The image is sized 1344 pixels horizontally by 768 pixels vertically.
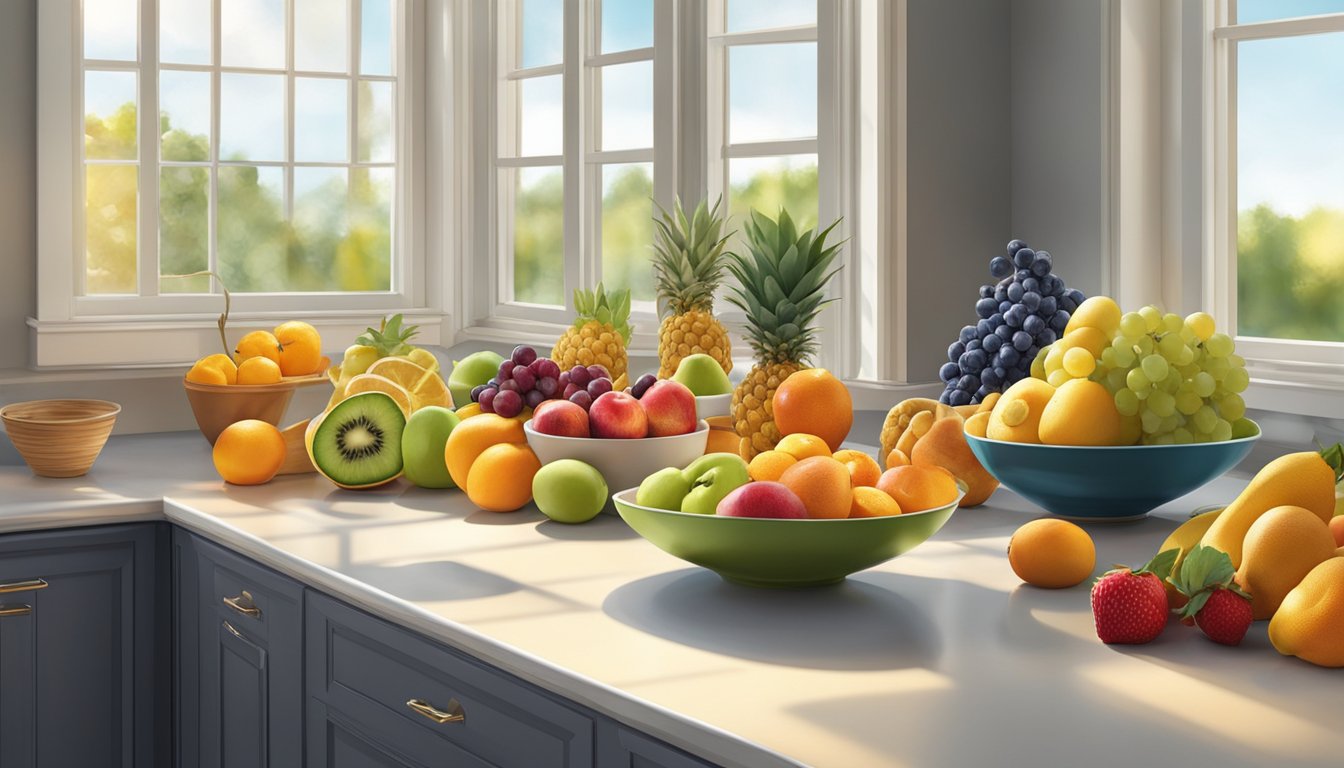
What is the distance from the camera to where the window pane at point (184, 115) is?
11.1 ft

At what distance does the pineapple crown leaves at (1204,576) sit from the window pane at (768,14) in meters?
1.81

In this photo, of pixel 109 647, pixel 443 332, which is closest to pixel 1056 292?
pixel 109 647

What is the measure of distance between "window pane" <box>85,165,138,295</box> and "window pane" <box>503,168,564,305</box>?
1.02 meters

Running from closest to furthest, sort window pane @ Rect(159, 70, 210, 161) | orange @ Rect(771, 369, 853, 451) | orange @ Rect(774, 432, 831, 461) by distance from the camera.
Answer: orange @ Rect(774, 432, 831, 461)
orange @ Rect(771, 369, 853, 451)
window pane @ Rect(159, 70, 210, 161)

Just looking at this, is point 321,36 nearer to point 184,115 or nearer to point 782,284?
point 184,115

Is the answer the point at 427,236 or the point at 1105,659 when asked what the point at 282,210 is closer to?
the point at 427,236

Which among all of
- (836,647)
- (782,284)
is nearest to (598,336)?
(782,284)

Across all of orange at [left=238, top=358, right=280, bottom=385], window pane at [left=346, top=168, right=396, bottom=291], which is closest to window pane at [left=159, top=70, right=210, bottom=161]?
window pane at [left=346, top=168, right=396, bottom=291]

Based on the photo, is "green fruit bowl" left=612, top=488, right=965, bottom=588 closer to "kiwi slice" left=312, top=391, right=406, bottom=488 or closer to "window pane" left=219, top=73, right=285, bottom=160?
"kiwi slice" left=312, top=391, right=406, bottom=488

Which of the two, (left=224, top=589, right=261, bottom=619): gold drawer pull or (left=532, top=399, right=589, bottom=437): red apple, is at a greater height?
(left=532, top=399, right=589, bottom=437): red apple

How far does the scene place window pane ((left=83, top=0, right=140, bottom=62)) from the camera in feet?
10.6

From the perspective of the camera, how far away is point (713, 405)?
2262 mm

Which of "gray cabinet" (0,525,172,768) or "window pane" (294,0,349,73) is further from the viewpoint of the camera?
"window pane" (294,0,349,73)

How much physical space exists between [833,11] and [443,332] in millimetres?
1630
